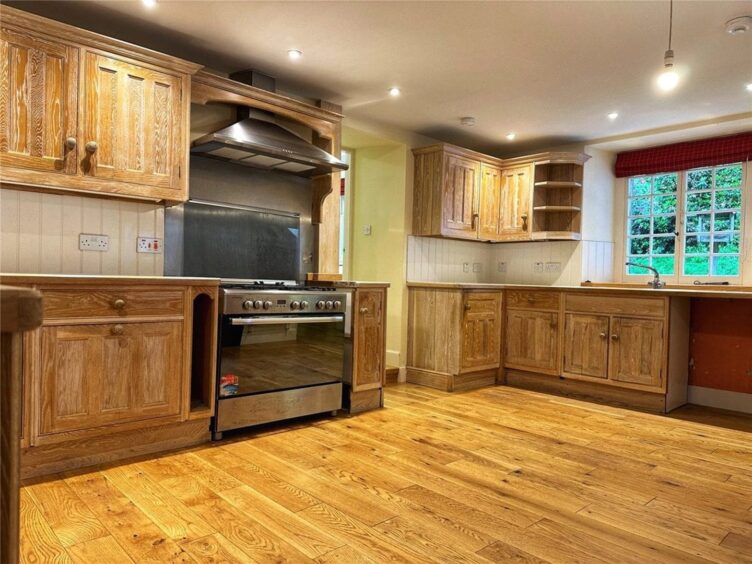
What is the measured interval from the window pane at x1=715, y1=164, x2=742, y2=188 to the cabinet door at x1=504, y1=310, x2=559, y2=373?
189 centimetres

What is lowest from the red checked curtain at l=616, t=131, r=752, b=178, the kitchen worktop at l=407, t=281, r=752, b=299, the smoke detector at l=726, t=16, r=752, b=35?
the kitchen worktop at l=407, t=281, r=752, b=299

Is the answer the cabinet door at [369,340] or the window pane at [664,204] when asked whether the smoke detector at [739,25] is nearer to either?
the window pane at [664,204]

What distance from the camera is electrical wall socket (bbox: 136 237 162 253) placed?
3111 mm

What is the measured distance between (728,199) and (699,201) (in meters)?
0.23

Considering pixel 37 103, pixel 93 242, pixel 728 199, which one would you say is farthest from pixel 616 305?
pixel 37 103

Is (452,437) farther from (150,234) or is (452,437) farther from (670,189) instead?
(670,189)

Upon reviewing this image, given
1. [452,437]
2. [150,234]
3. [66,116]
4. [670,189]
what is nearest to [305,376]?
[452,437]

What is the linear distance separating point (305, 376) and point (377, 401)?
699 mm

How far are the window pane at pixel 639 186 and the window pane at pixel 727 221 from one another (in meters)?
0.70

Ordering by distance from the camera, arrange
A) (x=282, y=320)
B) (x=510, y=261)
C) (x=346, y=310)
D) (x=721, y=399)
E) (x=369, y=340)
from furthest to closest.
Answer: (x=510, y=261), (x=721, y=399), (x=369, y=340), (x=346, y=310), (x=282, y=320)

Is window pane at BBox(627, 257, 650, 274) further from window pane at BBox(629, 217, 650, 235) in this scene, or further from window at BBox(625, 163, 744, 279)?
window pane at BBox(629, 217, 650, 235)

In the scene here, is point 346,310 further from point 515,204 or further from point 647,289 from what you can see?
point 515,204

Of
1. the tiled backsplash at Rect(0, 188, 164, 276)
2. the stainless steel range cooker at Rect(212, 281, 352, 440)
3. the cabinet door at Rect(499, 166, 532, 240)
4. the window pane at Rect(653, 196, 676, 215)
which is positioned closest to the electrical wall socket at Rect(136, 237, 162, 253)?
the tiled backsplash at Rect(0, 188, 164, 276)

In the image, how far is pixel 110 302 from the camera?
2.48m
